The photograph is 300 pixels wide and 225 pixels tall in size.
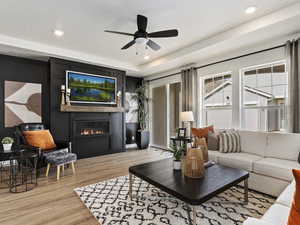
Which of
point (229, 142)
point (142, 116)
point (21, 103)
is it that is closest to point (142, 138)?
point (142, 116)

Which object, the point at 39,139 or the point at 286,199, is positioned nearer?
the point at 286,199

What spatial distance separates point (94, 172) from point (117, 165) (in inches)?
24.7

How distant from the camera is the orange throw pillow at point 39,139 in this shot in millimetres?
3367

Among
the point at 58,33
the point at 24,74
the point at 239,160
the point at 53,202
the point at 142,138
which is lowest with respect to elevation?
the point at 53,202

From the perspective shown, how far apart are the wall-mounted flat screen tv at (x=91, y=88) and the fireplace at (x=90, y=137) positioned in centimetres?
65

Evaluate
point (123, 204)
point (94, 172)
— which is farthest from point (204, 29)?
point (94, 172)

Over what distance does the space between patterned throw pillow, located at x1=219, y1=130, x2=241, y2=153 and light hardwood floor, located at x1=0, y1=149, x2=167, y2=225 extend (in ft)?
6.70

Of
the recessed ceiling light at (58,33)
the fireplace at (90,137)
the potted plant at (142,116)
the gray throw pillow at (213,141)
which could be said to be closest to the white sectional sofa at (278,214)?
the gray throw pillow at (213,141)

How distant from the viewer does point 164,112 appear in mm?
5992

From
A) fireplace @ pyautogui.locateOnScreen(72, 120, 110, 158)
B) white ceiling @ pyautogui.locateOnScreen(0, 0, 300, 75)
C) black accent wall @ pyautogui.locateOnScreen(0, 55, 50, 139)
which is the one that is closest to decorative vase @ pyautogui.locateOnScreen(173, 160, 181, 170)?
white ceiling @ pyautogui.locateOnScreen(0, 0, 300, 75)

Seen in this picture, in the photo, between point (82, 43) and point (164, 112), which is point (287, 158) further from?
point (82, 43)

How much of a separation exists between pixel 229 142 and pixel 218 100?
1.49 m

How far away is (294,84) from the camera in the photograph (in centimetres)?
289

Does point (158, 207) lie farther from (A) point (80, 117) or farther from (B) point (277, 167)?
(A) point (80, 117)
